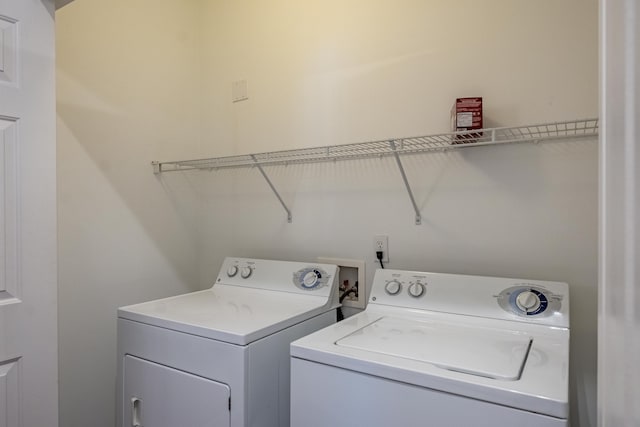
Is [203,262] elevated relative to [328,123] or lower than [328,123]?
lower

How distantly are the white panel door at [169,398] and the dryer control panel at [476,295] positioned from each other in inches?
28.2

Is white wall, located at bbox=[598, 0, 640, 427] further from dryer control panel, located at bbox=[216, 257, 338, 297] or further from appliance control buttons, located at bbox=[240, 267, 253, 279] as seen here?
appliance control buttons, located at bbox=[240, 267, 253, 279]

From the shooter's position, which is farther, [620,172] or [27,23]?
[27,23]

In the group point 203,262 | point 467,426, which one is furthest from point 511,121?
point 203,262

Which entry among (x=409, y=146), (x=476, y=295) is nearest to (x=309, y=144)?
(x=409, y=146)

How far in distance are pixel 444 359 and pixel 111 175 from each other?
1.77 meters

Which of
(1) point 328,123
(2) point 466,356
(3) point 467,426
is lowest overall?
(3) point 467,426

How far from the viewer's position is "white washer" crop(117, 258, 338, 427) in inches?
49.8

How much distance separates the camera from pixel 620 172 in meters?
0.42

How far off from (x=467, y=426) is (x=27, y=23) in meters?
1.71

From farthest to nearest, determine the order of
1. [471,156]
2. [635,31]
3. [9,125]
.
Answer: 1. [471,156]
2. [9,125]
3. [635,31]

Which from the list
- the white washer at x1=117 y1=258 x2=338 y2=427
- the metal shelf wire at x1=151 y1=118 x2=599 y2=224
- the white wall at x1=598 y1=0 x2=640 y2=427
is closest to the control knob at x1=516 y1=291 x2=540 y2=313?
the metal shelf wire at x1=151 y1=118 x2=599 y2=224

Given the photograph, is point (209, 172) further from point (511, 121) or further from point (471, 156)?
point (511, 121)

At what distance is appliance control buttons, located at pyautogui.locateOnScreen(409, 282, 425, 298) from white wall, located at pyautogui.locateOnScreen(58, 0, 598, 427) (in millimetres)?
182
